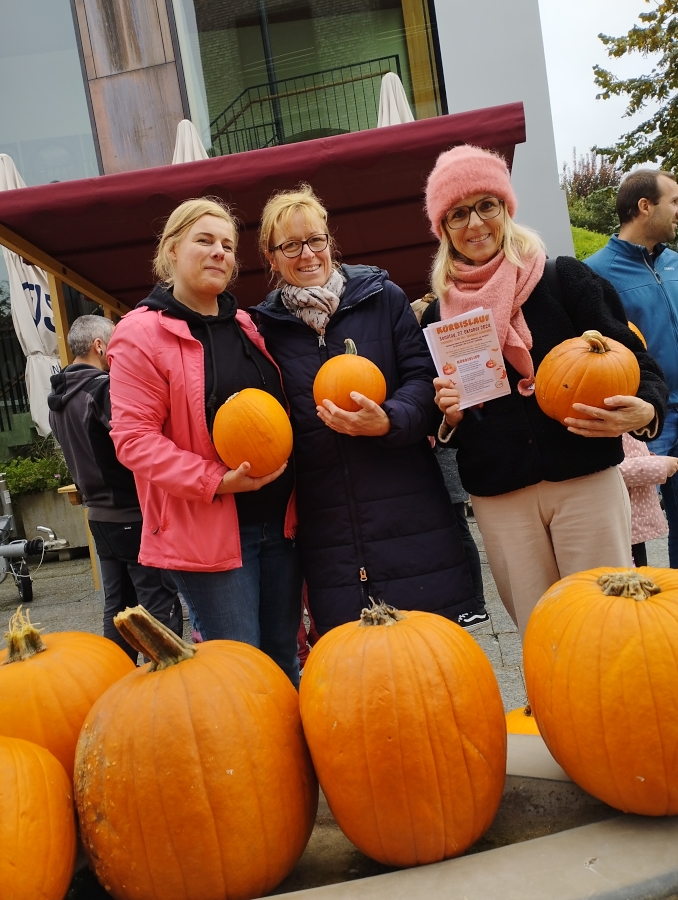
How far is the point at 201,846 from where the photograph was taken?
4.19 ft

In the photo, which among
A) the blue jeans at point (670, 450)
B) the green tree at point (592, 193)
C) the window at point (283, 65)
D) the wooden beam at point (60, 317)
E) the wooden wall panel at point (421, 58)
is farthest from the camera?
the green tree at point (592, 193)

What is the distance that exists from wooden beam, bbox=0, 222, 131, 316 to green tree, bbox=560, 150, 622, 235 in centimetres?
1182

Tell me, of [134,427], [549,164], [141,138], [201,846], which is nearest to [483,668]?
[201,846]

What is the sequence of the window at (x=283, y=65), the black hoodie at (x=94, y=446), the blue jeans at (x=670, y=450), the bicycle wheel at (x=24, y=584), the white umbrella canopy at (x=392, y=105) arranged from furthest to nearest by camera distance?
the window at (x=283, y=65)
the white umbrella canopy at (x=392, y=105)
the bicycle wheel at (x=24, y=584)
the black hoodie at (x=94, y=446)
the blue jeans at (x=670, y=450)

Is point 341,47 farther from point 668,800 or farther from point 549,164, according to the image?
point 668,800

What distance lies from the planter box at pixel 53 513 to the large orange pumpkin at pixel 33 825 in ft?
25.8

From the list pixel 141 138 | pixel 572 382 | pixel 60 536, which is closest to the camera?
pixel 572 382

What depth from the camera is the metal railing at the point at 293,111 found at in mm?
8258

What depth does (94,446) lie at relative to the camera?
12.5 ft

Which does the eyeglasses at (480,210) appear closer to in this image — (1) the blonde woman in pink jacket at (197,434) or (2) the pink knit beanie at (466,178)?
(2) the pink knit beanie at (466,178)

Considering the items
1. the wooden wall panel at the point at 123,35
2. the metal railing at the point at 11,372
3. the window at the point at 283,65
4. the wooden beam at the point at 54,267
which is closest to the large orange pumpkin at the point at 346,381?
the wooden beam at the point at 54,267

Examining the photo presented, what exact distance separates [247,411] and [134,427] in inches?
13.4

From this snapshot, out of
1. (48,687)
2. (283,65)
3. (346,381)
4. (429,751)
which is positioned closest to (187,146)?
(283,65)

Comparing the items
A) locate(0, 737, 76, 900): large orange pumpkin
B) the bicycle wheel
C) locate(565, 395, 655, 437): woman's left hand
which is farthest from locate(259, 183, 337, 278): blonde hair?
the bicycle wheel
